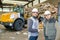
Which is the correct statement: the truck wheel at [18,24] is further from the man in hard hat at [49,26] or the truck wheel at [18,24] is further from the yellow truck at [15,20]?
the man in hard hat at [49,26]

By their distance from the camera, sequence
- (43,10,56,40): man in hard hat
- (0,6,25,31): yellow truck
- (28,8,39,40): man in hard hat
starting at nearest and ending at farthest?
(43,10,56,40): man in hard hat
(28,8,39,40): man in hard hat
(0,6,25,31): yellow truck

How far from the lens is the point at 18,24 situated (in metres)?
13.7

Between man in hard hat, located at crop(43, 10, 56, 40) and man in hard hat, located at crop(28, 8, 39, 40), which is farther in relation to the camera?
man in hard hat, located at crop(28, 8, 39, 40)

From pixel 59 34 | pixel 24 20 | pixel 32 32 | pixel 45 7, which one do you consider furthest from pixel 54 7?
pixel 32 32

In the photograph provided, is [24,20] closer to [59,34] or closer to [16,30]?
[16,30]

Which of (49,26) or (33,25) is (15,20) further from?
(49,26)

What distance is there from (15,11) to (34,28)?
8218 mm

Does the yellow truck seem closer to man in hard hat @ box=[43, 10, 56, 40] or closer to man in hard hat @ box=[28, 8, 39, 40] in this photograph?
man in hard hat @ box=[28, 8, 39, 40]

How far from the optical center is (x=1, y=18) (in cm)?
1432

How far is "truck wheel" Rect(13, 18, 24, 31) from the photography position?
536 inches

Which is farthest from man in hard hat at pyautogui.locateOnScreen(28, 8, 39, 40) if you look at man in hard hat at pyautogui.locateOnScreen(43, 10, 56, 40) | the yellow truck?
the yellow truck

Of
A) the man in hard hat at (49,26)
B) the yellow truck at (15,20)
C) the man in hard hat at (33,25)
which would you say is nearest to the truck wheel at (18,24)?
the yellow truck at (15,20)

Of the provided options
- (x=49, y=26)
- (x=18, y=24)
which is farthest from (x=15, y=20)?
(x=49, y=26)

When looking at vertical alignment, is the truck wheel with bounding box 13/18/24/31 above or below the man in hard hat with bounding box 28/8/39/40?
below
